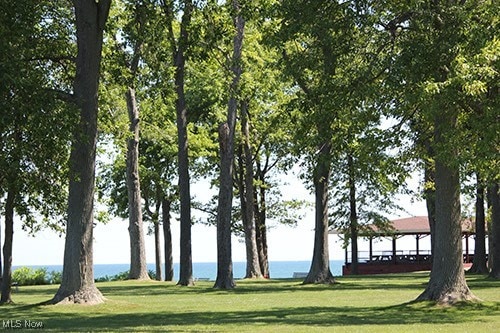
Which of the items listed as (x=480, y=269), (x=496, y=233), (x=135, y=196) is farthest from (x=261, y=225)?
(x=496, y=233)

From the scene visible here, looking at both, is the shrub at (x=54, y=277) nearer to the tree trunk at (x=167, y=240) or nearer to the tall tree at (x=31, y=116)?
the tree trunk at (x=167, y=240)

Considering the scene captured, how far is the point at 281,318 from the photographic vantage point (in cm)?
1977

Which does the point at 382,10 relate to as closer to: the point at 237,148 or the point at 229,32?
the point at 229,32

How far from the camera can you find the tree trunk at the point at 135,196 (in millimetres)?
39781

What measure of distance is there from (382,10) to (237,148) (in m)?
29.0

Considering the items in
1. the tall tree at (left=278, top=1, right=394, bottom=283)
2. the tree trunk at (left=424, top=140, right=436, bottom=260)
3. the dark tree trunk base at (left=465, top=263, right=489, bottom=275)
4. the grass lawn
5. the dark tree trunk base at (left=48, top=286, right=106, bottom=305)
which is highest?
the tall tree at (left=278, top=1, right=394, bottom=283)

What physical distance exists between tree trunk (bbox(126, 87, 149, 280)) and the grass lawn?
1079 centimetres

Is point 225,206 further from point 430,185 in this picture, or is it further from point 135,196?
point 430,185

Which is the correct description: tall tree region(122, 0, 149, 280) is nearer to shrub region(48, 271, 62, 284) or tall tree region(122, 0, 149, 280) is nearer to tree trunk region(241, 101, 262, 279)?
shrub region(48, 271, 62, 284)

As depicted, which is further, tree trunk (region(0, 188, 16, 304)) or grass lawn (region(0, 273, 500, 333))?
tree trunk (region(0, 188, 16, 304))

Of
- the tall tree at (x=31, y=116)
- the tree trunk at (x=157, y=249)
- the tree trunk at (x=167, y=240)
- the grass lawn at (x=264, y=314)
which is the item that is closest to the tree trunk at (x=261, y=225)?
the tree trunk at (x=167, y=240)

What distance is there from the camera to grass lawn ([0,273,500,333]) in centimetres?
1739

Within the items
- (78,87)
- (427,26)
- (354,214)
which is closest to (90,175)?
(78,87)

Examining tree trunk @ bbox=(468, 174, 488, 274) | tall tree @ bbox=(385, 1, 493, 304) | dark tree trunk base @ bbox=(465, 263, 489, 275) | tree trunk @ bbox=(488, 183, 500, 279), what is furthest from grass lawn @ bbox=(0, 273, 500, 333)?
dark tree trunk base @ bbox=(465, 263, 489, 275)
